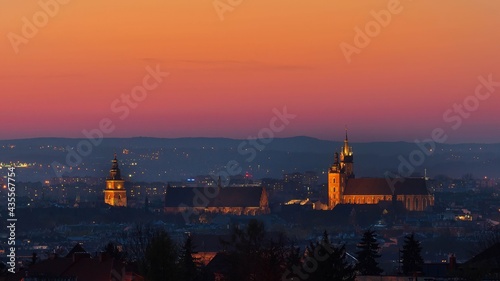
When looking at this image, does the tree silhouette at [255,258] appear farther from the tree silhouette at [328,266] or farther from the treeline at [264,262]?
the tree silhouette at [328,266]

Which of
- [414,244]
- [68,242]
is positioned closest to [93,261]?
[414,244]

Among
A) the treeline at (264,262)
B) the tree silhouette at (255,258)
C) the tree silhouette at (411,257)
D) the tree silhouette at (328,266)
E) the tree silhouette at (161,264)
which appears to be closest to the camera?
the tree silhouette at (328,266)

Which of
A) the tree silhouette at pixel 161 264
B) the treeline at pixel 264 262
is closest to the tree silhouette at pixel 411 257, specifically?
the treeline at pixel 264 262

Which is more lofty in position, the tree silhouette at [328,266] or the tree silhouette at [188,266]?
the tree silhouette at [328,266]

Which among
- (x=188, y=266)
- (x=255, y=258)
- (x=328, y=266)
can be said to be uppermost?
(x=328, y=266)

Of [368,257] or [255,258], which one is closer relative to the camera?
[255,258]

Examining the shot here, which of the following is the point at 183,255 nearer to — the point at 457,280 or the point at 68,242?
the point at 457,280

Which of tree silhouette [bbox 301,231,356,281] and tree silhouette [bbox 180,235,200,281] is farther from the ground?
tree silhouette [bbox 301,231,356,281]

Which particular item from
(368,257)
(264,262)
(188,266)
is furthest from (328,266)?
(368,257)

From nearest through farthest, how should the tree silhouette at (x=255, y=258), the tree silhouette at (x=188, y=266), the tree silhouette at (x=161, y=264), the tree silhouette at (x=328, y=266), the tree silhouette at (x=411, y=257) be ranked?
the tree silhouette at (x=328, y=266) < the tree silhouette at (x=161, y=264) < the tree silhouette at (x=255, y=258) < the tree silhouette at (x=188, y=266) < the tree silhouette at (x=411, y=257)

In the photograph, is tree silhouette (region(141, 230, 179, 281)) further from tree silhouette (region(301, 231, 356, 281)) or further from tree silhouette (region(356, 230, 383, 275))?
tree silhouette (region(356, 230, 383, 275))

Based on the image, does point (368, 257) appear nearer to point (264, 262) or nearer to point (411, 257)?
point (411, 257)

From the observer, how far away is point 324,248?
47656 millimetres

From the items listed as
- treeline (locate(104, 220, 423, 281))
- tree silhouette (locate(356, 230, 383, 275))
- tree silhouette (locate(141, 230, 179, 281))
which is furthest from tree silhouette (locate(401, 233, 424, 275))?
tree silhouette (locate(141, 230, 179, 281))
